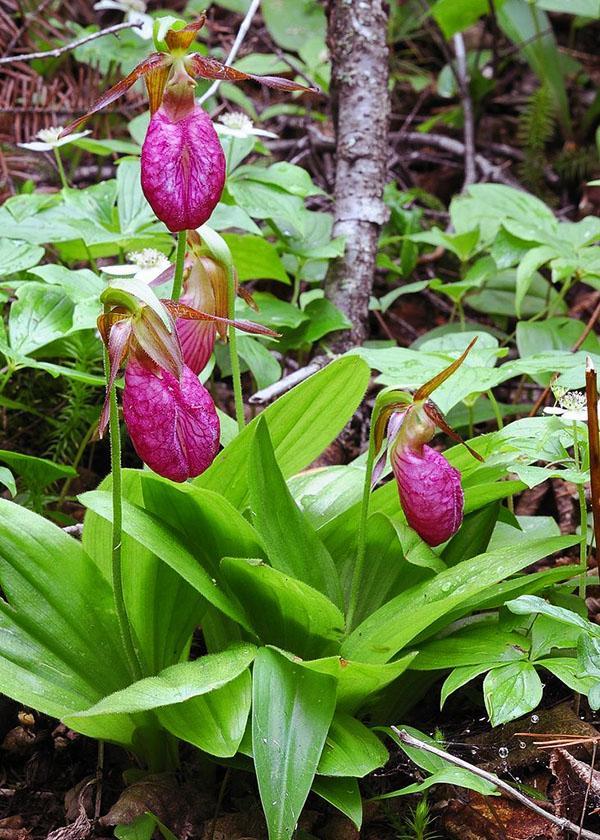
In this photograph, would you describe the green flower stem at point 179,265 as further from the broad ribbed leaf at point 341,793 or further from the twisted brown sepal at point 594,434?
the broad ribbed leaf at point 341,793

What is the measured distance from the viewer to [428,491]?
1.21 m

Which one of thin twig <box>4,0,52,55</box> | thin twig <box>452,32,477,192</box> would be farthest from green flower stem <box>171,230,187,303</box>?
thin twig <box>4,0,52,55</box>

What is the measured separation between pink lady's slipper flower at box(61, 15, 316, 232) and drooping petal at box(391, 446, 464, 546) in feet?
1.46

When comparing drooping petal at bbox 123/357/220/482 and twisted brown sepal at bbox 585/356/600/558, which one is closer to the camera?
drooping petal at bbox 123/357/220/482

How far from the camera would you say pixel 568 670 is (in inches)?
46.0

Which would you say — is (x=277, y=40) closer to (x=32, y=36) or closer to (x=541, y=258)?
(x=32, y=36)

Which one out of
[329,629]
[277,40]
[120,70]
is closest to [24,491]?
[329,629]

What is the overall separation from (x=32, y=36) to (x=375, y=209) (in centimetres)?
177

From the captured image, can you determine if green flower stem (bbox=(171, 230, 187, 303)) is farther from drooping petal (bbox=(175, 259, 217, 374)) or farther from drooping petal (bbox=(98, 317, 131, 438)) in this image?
drooping petal (bbox=(98, 317, 131, 438))

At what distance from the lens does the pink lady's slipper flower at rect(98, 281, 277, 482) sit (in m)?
1.02

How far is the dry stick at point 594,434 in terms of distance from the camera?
1235mm

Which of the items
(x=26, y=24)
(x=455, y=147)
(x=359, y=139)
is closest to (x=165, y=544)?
(x=359, y=139)

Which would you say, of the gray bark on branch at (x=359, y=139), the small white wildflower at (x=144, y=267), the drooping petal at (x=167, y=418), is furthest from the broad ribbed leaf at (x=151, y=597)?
the gray bark on branch at (x=359, y=139)

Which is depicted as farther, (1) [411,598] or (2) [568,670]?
(1) [411,598]
